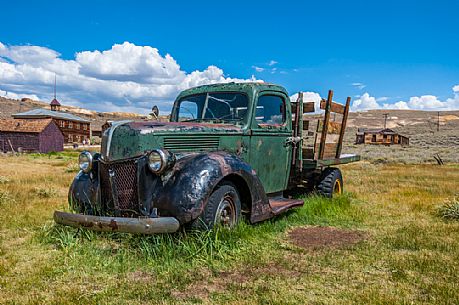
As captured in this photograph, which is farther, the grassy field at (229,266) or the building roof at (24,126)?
the building roof at (24,126)

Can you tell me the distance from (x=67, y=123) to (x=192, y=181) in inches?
2123

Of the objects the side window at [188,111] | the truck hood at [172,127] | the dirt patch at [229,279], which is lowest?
the dirt patch at [229,279]

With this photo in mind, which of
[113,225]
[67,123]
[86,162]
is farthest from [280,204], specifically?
[67,123]

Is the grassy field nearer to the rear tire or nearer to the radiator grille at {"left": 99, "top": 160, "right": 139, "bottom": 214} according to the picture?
the radiator grille at {"left": 99, "top": 160, "right": 139, "bottom": 214}

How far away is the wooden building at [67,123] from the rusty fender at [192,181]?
5083cm

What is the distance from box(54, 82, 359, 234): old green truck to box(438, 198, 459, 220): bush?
2489 mm

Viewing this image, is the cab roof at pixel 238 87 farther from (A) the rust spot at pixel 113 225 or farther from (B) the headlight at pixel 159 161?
(A) the rust spot at pixel 113 225

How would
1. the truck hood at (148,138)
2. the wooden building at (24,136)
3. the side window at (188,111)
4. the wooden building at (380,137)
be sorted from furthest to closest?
the wooden building at (380,137), the wooden building at (24,136), the side window at (188,111), the truck hood at (148,138)

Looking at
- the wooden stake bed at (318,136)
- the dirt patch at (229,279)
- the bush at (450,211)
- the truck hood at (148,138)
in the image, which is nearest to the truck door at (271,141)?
the wooden stake bed at (318,136)

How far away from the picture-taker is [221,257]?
3945mm

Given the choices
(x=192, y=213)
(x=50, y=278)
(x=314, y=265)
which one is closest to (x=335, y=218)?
(x=314, y=265)

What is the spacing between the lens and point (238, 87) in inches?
219

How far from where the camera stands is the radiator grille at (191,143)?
441 cm

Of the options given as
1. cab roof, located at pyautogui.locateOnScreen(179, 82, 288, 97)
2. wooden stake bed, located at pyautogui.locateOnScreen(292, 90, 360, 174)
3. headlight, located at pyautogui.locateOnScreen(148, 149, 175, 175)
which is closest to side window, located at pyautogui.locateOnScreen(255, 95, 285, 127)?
cab roof, located at pyautogui.locateOnScreen(179, 82, 288, 97)
